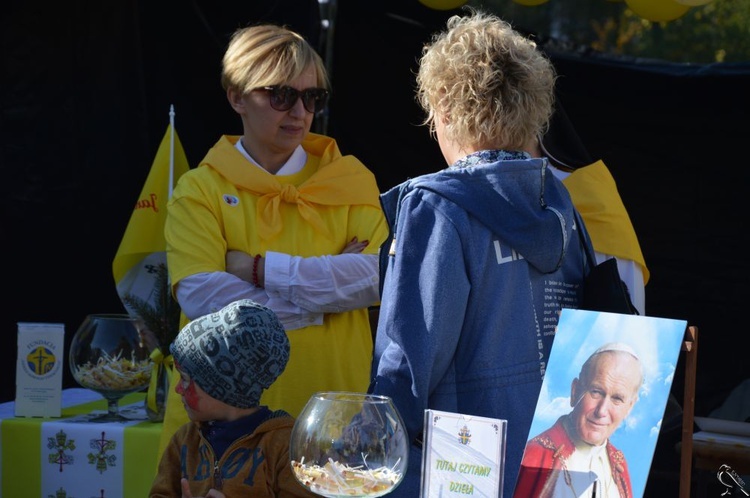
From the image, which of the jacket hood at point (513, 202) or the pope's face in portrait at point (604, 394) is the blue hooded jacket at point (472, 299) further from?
the pope's face in portrait at point (604, 394)

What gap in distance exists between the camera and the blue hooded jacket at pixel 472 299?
169 cm

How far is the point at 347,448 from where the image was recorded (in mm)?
1431

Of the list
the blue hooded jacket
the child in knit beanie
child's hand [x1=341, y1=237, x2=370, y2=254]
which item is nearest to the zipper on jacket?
the child in knit beanie

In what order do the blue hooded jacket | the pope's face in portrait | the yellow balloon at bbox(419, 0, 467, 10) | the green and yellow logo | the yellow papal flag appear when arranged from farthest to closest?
the yellow balloon at bbox(419, 0, 467, 10) < the yellow papal flag < the green and yellow logo < the blue hooded jacket < the pope's face in portrait

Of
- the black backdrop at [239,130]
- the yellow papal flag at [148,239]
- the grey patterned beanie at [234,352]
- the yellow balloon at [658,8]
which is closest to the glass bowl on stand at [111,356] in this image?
the yellow papal flag at [148,239]

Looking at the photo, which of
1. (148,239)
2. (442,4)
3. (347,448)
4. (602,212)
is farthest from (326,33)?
(347,448)

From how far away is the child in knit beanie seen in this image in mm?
2000

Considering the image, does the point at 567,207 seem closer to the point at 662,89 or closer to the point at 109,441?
the point at 109,441

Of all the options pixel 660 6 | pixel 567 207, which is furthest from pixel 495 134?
pixel 660 6

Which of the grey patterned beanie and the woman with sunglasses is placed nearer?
the grey patterned beanie

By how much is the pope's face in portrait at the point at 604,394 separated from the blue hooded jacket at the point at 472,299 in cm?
33

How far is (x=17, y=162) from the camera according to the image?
3.61 meters

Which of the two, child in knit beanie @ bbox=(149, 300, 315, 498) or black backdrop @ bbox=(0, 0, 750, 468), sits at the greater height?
black backdrop @ bbox=(0, 0, 750, 468)

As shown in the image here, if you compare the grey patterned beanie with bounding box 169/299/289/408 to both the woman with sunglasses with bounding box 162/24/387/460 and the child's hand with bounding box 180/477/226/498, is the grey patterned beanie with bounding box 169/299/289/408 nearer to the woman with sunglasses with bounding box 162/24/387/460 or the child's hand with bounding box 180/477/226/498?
the child's hand with bounding box 180/477/226/498
